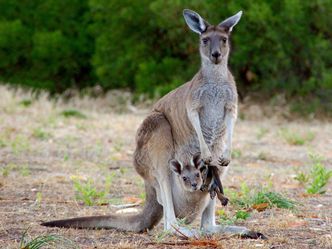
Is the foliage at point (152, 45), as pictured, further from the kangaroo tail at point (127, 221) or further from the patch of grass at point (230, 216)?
the kangaroo tail at point (127, 221)

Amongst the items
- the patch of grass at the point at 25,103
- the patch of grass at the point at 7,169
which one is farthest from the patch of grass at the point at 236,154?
the patch of grass at the point at 25,103

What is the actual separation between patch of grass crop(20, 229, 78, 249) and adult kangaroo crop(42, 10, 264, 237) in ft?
1.89

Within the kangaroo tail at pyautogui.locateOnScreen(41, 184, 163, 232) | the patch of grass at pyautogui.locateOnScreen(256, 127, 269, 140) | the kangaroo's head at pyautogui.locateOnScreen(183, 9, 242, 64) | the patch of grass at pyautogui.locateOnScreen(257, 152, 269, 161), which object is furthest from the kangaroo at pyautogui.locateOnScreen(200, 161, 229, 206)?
the patch of grass at pyautogui.locateOnScreen(256, 127, 269, 140)

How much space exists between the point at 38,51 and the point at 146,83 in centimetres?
393

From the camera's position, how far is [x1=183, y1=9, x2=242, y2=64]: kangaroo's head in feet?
19.1

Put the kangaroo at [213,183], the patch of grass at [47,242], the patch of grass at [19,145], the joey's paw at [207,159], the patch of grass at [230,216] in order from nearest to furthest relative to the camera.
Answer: the patch of grass at [47,242], the kangaroo at [213,183], the joey's paw at [207,159], the patch of grass at [230,216], the patch of grass at [19,145]

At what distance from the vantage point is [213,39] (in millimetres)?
5879

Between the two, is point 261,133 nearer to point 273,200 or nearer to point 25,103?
point 25,103

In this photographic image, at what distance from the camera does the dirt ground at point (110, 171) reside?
207 inches

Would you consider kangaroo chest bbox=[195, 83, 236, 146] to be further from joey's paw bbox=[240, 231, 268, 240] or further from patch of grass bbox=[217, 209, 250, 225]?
joey's paw bbox=[240, 231, 268, 240]

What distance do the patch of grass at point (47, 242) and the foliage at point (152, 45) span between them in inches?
428

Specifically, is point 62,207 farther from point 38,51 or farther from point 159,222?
point 38,51

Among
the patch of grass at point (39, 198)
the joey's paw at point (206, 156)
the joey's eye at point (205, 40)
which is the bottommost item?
the patch of grass at point (39, 198)

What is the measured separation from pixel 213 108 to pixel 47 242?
165 centimetres
